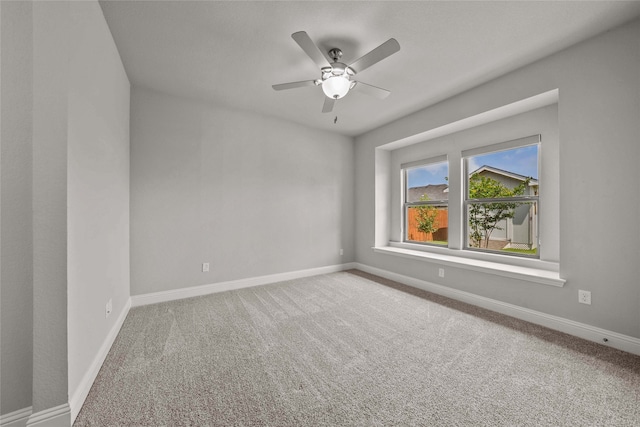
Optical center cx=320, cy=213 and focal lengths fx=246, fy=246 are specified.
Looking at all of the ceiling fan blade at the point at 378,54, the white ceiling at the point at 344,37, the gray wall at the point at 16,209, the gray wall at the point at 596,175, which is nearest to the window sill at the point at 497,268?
the gray wall at the point at 596,175

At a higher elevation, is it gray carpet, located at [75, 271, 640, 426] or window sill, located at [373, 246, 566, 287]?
window sill, located at [373, 246, 566, 287]

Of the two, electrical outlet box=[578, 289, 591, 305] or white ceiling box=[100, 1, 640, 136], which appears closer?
white ceiling box=[100, 1, 640, 136]

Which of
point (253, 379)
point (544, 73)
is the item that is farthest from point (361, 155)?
point (253, 379)

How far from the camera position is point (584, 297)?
2.16 metres

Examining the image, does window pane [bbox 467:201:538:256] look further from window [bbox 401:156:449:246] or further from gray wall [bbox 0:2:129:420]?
gray wall [bbox 0:2:129:420]

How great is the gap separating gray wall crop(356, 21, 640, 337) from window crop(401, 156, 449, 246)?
1397 mm

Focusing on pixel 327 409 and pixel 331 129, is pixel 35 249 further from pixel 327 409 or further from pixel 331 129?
pixel 331 129

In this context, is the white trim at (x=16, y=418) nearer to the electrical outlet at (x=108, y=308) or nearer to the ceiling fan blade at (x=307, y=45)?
the electrical outlet at (x=108, y=308)

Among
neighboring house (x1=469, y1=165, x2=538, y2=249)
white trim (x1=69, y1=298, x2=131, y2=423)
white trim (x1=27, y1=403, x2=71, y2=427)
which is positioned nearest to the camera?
white trim (x1=27, y1=403, x2=71, y2=427)

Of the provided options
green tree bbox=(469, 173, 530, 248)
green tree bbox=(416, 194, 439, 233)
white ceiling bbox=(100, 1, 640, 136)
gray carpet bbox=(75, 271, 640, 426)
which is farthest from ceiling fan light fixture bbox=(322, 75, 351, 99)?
green tree bbox=(416, 194, 439, 233)

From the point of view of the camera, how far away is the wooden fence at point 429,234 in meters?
3.90

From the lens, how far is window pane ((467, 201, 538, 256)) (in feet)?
9.54

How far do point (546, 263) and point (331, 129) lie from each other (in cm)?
353

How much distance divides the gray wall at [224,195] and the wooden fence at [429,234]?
1274 mm
